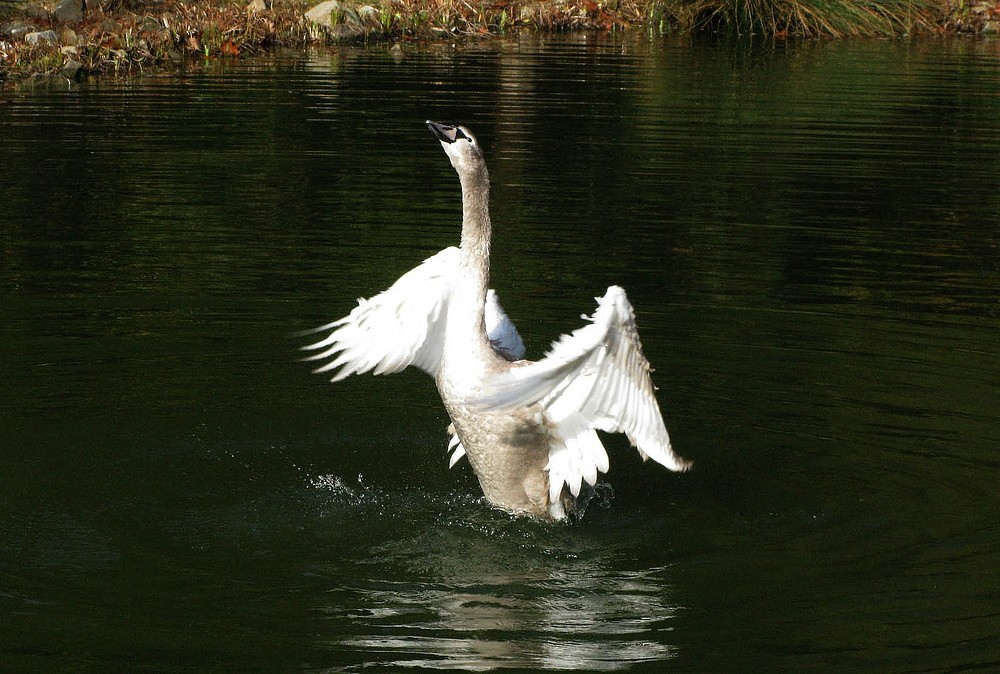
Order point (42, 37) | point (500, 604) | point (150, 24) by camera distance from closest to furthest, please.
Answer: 1. point (500, 604)
2. point (42, 37)
3. point (150, 24)

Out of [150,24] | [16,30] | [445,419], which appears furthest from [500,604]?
[150,24]

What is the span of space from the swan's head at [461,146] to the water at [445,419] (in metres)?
1.89

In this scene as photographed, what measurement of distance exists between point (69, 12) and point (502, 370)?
2245cm

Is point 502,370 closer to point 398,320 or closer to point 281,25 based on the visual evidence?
point 398,320

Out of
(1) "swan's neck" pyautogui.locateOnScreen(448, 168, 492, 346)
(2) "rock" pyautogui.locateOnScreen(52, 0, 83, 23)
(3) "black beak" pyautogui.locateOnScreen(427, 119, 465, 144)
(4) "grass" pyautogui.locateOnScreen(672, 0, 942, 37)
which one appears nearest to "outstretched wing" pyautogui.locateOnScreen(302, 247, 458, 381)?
(1) "swan's neck" pyautogui.locateOnScreen(448, 168, 492, 346)

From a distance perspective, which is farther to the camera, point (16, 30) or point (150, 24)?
point (150, 24)

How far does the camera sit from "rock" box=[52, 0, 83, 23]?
26484 millimetres

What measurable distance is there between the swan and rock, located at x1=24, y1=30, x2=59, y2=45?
737 inches

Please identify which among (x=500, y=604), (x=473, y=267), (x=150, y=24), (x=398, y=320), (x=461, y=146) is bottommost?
(x=500, y=604)

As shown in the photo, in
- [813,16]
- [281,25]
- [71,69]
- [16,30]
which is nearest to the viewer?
[71,69]

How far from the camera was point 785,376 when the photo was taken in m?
9.51

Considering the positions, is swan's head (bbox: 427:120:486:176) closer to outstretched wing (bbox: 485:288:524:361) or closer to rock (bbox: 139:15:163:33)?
outstretched wing (bbox: 485:288:524:361)

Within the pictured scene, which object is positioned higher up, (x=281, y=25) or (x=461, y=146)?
(x=281, y=25)

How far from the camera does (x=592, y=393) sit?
640 centimetres
